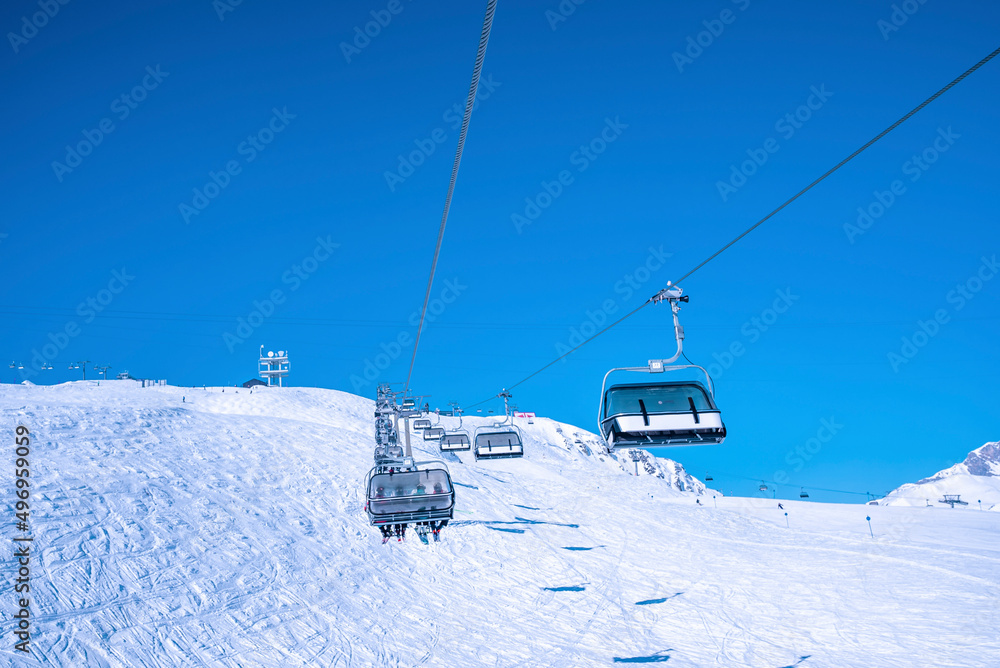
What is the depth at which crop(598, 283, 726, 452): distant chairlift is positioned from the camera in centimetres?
963

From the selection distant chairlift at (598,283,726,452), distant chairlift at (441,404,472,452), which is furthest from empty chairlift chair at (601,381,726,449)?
distant chairlift at (441,404,472,452)

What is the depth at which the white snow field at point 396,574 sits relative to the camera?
20.7m

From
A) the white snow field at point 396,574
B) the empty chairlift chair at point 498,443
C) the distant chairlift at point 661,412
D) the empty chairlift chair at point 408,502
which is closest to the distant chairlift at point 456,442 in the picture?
the empty chairlift chair at point 498,443

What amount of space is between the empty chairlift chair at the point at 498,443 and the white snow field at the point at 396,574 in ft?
20.6

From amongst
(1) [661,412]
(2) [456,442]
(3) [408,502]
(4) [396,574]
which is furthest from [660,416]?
(4) [396,574]

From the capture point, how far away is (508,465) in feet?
200

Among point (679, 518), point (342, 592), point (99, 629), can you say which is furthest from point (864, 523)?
point (99, 629)

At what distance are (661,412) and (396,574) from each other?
22.6 m

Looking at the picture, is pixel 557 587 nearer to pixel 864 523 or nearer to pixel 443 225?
pixel 443 225

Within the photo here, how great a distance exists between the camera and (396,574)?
2920 cm

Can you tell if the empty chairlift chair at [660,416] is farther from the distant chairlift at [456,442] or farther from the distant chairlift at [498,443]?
the distant chairlift at [456,442]

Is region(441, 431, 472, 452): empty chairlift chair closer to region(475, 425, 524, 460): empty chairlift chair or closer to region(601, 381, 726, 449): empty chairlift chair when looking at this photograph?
region(475, 425, 524, 460): empty chairlift chair

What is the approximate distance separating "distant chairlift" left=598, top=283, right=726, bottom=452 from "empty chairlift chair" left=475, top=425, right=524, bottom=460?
1376cm

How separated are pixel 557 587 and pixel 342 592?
9.58m
